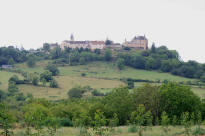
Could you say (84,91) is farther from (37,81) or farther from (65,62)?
(65,62)

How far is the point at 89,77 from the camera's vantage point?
99.9 m

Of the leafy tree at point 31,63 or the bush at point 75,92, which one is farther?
the leafy tree at point 31,63

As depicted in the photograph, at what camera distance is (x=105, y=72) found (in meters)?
106

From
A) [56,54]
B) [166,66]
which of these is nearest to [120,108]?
[166,66]

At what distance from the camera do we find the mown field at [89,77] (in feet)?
277

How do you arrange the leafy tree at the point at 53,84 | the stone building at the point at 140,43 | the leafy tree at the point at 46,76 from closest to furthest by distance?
the leafy tree at the point at 53,84, the leafy tree at the point at 46,76, the stone building at the point at 140,43

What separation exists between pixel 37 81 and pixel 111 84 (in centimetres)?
2343

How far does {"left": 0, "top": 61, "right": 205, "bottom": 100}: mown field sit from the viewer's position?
277 ft

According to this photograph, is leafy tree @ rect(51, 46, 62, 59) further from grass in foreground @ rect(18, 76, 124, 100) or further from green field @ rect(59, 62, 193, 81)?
grass in foreground @ rect(18, 76, 124, 100)

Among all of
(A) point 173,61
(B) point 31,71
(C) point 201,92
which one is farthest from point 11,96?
(A) point 173,61

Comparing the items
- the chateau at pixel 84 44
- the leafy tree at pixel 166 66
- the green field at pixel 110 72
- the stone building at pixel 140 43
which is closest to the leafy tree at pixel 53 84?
the green field at pixel 110 72

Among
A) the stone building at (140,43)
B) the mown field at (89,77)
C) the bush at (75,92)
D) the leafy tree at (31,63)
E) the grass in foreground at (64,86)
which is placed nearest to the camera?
the bush at (75,92)

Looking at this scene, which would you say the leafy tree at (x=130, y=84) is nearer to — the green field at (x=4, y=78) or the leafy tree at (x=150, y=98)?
the green field at (x=4, y=78)

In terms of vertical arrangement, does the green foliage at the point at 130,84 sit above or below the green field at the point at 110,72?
below
